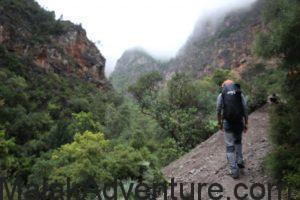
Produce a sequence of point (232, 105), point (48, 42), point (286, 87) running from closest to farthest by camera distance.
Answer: point (232, 105)
point (286, 87)
point (48, 42)

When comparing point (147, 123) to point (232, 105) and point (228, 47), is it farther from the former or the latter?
point (228, 47)

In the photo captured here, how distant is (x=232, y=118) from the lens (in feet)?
25.3

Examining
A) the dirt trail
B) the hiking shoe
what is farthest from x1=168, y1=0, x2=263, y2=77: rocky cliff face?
the hiking shoe

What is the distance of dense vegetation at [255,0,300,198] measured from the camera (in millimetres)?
6875

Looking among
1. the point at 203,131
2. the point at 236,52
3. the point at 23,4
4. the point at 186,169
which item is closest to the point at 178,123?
the point at 203,131

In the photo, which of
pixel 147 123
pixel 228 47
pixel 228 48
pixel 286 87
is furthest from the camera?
pixel 228 47

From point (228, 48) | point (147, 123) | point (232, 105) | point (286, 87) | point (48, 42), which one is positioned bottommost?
point (232, 105)

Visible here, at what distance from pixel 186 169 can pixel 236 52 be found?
328ft

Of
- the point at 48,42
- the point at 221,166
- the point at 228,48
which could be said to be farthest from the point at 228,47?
the point at 221,166

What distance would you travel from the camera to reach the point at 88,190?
8.69 meters

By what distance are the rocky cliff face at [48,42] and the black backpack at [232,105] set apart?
63.0 m

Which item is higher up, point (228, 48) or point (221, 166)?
point (228, 48)

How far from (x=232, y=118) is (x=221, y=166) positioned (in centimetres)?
174

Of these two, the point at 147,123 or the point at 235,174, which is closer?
the point at 235,174
